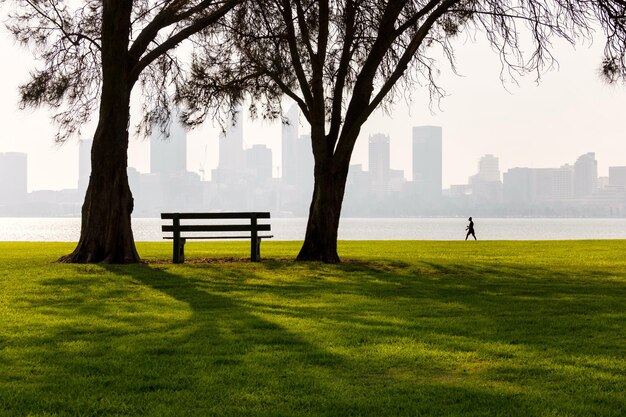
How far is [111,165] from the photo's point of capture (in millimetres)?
19422

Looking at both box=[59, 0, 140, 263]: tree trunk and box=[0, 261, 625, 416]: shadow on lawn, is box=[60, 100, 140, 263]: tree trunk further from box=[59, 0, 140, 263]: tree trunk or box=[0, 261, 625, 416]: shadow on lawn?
box=[0, 261, 625, 416]: shadow on lawn

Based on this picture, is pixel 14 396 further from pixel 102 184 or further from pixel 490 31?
pixel 490 31

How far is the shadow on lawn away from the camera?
618cm

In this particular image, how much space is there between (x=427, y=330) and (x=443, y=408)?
11.8 feet

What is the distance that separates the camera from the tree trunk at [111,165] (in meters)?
19.3

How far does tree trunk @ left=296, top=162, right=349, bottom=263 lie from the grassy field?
176 inches

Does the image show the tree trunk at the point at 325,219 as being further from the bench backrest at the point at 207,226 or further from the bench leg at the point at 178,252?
the bench leg at the point at 178,252

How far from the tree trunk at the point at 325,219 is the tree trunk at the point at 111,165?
4.57 metres

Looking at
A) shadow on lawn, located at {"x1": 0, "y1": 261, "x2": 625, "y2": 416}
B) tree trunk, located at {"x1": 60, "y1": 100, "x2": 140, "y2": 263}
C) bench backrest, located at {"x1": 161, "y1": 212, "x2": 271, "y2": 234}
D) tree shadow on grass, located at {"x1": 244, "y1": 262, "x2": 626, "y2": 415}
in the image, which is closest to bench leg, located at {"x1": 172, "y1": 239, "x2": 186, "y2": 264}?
bench backrest, located at {"x1": 161, "y1": 212, "x2": 271, "y2": 234}

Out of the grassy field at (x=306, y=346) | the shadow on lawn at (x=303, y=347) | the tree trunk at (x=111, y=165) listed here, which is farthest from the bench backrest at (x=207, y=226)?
the shadow on lawn at (x=303, y=347)

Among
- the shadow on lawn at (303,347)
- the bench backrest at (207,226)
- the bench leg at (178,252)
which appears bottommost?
the shadow on lawn at (303,347)

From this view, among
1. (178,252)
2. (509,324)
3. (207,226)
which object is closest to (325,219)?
(207,226)

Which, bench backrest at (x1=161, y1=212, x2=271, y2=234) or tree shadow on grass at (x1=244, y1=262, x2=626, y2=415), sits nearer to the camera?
tree shadow on grass at (x1=244, y1=262, x2=626, y2=415)

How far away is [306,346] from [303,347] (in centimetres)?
7
